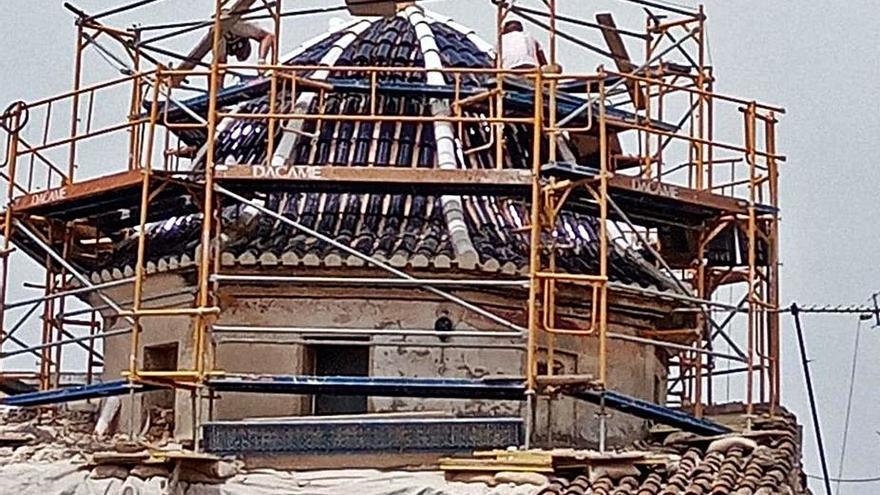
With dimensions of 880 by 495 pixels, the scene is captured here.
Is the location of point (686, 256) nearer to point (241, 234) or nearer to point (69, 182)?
point (241, 234)

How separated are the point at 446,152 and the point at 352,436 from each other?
3.81m

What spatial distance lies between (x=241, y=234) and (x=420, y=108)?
2808 millimetres

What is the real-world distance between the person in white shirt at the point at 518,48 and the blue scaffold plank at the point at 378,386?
482 cm

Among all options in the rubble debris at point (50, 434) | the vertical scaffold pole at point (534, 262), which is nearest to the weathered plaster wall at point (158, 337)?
the rubble debris at point (50, 434)

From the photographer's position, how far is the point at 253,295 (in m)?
19.8

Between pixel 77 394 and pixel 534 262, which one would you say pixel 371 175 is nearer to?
pixel 534 262

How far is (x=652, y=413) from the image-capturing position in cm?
1884

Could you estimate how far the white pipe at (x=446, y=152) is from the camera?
63.9 feet

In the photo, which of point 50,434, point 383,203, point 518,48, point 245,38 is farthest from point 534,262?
point 245,38

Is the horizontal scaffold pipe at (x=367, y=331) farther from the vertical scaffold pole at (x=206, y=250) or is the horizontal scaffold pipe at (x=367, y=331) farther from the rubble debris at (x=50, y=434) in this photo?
the rubble debris at (x=50, y=434)

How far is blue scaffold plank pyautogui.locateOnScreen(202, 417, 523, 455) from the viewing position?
18281 millimetres

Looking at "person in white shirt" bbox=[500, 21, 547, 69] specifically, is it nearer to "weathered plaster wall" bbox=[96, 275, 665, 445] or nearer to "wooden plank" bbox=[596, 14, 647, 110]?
"wooden plank" bbox=[596, 14, 647, 110]

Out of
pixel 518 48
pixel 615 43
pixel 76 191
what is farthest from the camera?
pixel 615 43

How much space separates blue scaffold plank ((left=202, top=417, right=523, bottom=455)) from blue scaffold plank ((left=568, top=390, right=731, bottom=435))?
821mm
